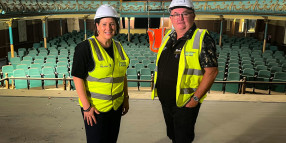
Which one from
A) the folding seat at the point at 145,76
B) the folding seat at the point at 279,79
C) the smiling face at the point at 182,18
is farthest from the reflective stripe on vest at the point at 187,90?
the folding seat at the point at 279,79

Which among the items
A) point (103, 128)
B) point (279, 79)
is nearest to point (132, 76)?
point (279, 79)

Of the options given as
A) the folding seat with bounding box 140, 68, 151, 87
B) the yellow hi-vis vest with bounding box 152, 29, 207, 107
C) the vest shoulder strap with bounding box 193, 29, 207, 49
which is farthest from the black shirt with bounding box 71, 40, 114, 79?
the folding seat with bounding box 140, 68, 151, 87

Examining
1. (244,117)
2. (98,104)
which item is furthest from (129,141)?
(244,117)

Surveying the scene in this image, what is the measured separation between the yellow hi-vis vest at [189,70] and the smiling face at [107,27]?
2.33ft

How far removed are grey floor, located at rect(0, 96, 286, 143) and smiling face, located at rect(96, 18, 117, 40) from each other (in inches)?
67.6

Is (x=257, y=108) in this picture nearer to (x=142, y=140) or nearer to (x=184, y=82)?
(x=142, y=140)

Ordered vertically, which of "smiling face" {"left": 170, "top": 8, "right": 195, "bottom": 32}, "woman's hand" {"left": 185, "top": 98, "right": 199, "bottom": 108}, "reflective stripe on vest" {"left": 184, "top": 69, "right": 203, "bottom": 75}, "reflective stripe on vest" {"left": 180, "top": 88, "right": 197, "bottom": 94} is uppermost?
"smiling face" {"left": 170, "top": 8, "right": 195, "bottom": 32}

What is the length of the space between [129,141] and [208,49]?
1.85 m

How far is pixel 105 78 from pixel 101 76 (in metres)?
0.05

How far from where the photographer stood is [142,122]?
3.99 meters

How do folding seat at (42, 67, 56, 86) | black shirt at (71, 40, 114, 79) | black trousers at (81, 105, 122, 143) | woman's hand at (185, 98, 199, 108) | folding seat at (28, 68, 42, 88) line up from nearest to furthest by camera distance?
black shirt at (71, 40, 114, 79) → woman's hand at (185, 98, 199, 108) → black trousers at (81, 105, 122, 143) → folding seat at (28, 68, 42, 88) → folding seat at (42, 67, 56, 86)

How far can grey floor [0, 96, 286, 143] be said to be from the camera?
3.48 meters

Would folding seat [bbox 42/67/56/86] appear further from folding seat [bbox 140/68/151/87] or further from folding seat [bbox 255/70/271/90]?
folding seat [bbox 255/70/271/90]

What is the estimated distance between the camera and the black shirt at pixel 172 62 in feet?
7.38
